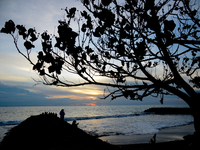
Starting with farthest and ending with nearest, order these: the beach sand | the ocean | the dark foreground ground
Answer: the ocean, the beach sand, the dark foreground ground

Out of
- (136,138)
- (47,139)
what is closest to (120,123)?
(136,138)

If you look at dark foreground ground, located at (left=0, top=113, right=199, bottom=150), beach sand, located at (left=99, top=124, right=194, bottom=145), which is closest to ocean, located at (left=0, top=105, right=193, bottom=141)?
beach sand, located at (left=99, top=124, right=194, bottom=145)

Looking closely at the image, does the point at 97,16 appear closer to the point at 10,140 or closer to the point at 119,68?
the point at 119,68

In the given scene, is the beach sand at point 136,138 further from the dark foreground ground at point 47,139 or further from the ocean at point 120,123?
the dark foreground ground at point 47,139

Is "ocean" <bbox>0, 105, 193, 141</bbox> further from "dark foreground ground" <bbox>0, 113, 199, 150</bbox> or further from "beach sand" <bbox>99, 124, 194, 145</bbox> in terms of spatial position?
"dark foreground ground" <bbox>0, 113, 199, 150</bbox>

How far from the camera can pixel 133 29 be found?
3932 mm

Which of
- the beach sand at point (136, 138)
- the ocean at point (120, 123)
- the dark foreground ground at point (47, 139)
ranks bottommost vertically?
the ocean at point (120, 123)

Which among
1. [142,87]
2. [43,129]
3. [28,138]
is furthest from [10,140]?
[142,87]

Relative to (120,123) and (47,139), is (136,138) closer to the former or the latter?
(47,139)

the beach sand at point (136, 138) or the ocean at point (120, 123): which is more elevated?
the beach sand at point (136, 138)

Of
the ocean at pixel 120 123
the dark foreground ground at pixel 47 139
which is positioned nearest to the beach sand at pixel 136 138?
the ocean at pixel 120 123

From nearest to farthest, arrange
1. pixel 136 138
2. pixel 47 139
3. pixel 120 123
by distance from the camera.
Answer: pixel 47 139 < pixel 136 138 < pixel 120 123

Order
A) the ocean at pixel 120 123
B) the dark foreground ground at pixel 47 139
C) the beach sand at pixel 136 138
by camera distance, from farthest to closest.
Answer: the ocean at pixel 120 123 < the beach sand at pixel 136 138 < the dark foreground ground at pixel 47 139

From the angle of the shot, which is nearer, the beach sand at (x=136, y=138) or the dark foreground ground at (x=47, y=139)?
the dark foreground ground at (x=47, y=139)
